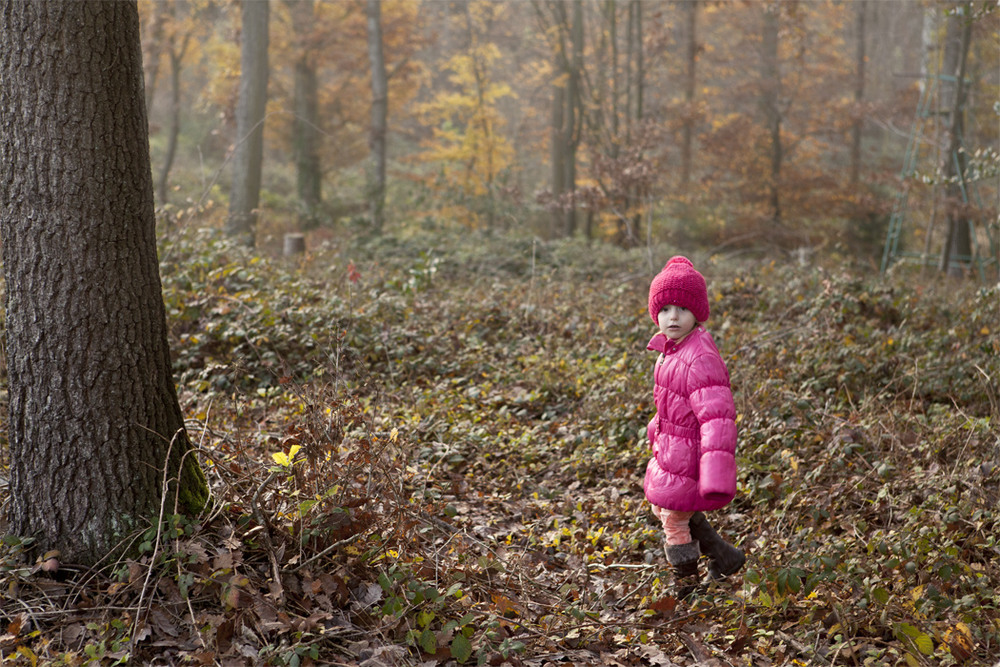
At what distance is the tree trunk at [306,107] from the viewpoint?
64.1 feet

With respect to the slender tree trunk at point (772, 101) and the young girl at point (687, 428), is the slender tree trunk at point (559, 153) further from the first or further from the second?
the young girl at point (687, 428)

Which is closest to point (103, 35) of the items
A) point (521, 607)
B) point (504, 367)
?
point (521, 607)

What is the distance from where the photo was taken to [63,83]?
3184 mm

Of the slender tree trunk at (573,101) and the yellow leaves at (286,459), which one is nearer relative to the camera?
the yellow leaves at (286,459)

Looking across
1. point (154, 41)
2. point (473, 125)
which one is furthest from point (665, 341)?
point (154, 41)

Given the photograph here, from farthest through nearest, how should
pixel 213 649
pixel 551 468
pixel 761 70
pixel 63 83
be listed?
pixel 761 70 < pixel 551 468 < pixel 63 83 < pixel 213 649

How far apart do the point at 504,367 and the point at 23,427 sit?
498 cm

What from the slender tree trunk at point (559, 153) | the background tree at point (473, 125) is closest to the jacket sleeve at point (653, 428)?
the slender tree trunk at point (559, 153)

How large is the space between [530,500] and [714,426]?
1928mm

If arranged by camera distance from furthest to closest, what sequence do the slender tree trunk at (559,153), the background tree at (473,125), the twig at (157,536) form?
the background tree at (473,125)
the slender tree trunk at (559,153)
the twig at (157,536)

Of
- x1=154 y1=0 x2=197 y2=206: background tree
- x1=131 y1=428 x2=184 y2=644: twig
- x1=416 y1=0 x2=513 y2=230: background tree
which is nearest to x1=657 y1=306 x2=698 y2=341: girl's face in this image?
x1=131 y1=428 x2=184 y2=644: twig

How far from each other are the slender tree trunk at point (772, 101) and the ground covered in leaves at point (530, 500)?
36.0 ft

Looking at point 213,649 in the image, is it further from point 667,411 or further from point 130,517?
point 667,411

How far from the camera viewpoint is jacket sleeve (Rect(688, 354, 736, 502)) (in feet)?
12.7
